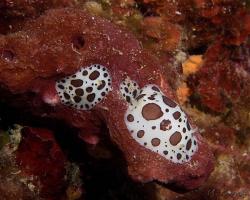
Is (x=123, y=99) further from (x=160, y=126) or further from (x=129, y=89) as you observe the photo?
(x=160, y=126)

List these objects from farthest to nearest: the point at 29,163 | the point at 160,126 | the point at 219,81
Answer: the point at 219,81, the point at 29,163, the point at 160,126

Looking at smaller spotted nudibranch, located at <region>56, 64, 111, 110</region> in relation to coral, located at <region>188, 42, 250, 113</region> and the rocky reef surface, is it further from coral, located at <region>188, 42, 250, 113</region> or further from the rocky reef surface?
coral, located at <region>188, 42, 250, 113</region>

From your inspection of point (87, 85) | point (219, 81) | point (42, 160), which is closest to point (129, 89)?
point (87, 85)

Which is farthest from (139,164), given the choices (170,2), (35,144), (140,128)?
(170,2)

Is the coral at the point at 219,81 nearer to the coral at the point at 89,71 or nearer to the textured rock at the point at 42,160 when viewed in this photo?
the coral at the point at 89,71

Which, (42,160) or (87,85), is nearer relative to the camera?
→ (87,85)
